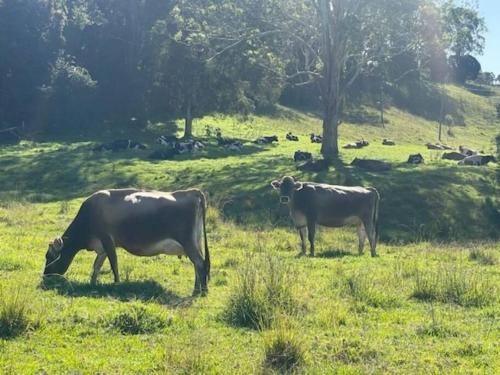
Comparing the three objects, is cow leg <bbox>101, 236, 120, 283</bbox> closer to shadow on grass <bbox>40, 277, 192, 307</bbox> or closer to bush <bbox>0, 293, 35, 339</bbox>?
shadow on grass <bbox>40, 277, 192, 307</bbox>

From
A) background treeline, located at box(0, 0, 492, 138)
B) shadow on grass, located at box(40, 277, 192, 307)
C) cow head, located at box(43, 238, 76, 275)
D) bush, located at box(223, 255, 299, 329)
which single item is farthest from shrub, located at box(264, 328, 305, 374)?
background treeline, located at box(0, 0, 492, 138)

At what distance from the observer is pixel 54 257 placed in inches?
524

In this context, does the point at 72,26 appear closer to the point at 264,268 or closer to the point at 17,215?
the point at 17,215

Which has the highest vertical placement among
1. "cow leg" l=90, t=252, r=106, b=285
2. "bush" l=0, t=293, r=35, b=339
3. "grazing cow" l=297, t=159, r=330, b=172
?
"bush" l=0, t=293, r=35, b=339

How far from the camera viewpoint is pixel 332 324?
985cm

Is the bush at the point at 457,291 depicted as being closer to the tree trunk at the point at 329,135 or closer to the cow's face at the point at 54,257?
the cow's face at the point at 54,257

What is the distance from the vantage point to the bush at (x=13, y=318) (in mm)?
8945

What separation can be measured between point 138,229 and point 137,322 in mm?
3559

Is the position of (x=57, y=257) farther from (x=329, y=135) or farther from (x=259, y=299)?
(x=329, y=135)

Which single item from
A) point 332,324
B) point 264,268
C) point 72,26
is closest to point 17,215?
point 264,268

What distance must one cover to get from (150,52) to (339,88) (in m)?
26.8

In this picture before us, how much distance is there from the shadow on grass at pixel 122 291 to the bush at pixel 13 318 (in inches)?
89.7

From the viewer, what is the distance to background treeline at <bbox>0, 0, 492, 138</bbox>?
40.3 m

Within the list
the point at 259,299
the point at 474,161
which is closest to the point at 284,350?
the point at 259,299
